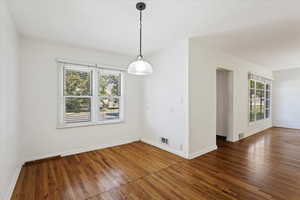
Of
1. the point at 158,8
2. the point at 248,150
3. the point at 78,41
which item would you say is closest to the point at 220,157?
the point at 248,150

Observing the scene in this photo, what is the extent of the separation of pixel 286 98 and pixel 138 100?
6.98m

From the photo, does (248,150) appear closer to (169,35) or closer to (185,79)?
(185,79)

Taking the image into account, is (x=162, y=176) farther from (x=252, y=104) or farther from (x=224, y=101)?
(x=252, y=104)

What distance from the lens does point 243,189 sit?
82.4 inches

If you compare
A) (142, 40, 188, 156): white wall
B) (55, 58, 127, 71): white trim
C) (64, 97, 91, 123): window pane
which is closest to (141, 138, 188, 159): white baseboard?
(142, 40, 188, 156): white wall

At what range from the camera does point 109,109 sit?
13.7 feet

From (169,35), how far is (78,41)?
2061 millimetres

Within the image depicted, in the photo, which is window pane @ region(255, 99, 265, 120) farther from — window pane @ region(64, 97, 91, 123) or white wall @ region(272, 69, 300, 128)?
window pane @ region(64, 97, 91, 123)

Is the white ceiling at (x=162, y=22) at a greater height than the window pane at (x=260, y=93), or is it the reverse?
the white ceiling at (x=162, y=22)

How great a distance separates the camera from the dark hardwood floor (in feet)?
6.59

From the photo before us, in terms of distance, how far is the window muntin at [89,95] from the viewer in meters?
3.46

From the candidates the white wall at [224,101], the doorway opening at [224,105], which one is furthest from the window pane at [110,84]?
the white wall at [224,101]

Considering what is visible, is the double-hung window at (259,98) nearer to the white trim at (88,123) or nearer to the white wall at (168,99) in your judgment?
the white wall at (168,99)

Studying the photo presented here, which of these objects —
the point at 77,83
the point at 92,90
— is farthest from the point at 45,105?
the point at 92,90
